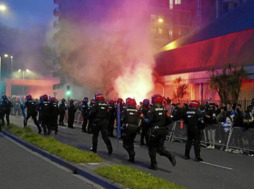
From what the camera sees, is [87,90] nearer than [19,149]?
No

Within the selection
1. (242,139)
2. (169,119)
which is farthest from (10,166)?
(242,139)

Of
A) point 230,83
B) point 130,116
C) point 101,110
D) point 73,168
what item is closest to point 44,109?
point 101,110

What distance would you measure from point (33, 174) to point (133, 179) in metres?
2.36

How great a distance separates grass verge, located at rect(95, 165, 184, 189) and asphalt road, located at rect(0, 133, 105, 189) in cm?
37

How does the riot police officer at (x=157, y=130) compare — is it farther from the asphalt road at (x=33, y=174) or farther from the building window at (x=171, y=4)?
the building window at (x=171, y=4)

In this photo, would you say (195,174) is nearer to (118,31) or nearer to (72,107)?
(72,107)

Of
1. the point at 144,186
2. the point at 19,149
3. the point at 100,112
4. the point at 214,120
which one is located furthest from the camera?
the point at 214,120

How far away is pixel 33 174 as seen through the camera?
6938 mm

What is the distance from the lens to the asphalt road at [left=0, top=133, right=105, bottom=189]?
19.9 feet

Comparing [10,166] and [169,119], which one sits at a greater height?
[169,119]

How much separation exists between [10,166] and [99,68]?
28000mm

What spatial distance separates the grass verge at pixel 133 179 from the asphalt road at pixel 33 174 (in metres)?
0.37

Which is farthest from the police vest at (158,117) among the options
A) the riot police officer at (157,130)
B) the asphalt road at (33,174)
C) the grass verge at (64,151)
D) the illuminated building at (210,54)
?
the illuminated building at (210,54)

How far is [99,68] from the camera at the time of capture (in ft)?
116
